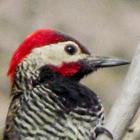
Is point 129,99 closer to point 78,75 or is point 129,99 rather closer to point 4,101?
point 78,75

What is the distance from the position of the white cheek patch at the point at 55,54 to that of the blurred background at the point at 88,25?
3143 mm

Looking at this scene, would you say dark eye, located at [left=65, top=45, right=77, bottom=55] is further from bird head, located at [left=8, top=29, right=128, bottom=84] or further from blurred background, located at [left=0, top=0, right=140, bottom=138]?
blurred background, located at [left=0, top=0, right=140, bottom=138]

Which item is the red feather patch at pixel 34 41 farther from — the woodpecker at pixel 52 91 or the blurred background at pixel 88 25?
the blurred background at pixel 88 25

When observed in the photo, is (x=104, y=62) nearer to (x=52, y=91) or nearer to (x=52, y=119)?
(x=52, y=91)

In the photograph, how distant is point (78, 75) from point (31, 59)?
24 cm

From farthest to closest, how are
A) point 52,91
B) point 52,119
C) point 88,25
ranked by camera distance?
1. point 88,25
2. point 52,91
3. point 52,119

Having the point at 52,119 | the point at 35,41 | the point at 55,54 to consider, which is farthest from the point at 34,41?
the point at 52,119

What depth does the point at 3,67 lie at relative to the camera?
8938mm

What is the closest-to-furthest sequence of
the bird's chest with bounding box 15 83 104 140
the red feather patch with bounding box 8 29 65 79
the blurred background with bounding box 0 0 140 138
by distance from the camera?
the bird's chest with bounding box 15 83 104 140 → the red feather patch with bounding box 8 29 65 79 → the blurred background with bounding box 0 0 140 138

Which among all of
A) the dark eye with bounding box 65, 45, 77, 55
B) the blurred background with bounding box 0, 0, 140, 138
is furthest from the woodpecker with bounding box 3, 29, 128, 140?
the blurred background with bounding box 0, 0, 140, 138

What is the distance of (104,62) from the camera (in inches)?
222

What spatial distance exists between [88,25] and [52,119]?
4532mm

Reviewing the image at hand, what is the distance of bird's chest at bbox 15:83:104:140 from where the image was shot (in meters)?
5.46

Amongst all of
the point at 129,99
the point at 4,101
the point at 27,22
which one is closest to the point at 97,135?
the point at 129,99
